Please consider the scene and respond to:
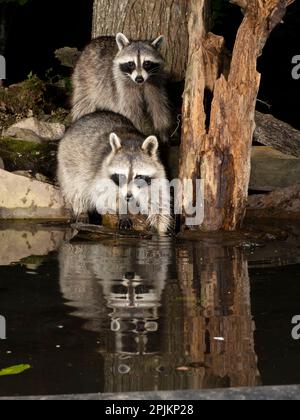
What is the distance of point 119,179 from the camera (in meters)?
6.94

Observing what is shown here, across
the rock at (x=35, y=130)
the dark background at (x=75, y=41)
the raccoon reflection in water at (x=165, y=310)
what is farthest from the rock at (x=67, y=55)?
the raccoon reflection in water at (x=165, y=310)

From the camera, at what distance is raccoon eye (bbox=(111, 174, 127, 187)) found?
22.6ft

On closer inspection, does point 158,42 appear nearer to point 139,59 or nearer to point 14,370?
point 139,59

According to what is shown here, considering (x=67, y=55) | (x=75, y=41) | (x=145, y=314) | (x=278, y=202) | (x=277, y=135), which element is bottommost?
(x=145, y=314)

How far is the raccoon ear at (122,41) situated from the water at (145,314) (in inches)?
88.3

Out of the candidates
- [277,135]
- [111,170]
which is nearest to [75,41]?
[277,135]

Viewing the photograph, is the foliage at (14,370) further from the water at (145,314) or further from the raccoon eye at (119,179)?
the raccoon eye at (119,179)

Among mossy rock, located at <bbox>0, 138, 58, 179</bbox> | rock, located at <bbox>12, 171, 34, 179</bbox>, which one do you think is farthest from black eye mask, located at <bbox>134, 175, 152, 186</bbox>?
mossy rock, located at <bbox>0, 138, 58, 179</bbox>

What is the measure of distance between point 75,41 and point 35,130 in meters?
3.87

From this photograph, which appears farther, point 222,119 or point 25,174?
point 25,174

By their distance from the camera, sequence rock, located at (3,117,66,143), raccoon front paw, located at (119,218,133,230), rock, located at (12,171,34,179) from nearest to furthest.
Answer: raccoon front paw, located at (119,218,133,230) → rock, located at (12,171,34,179) → rock, located at (3,117,66,143)

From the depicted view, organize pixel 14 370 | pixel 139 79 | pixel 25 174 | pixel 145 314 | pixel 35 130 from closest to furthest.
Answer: pixel 14 370
pixel 145 314
pixel 25 174
pixel 139 79
pixel 35 130

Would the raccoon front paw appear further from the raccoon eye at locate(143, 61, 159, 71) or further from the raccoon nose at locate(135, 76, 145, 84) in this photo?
the raccoon eye at locate(143, 61, 159, 71)
